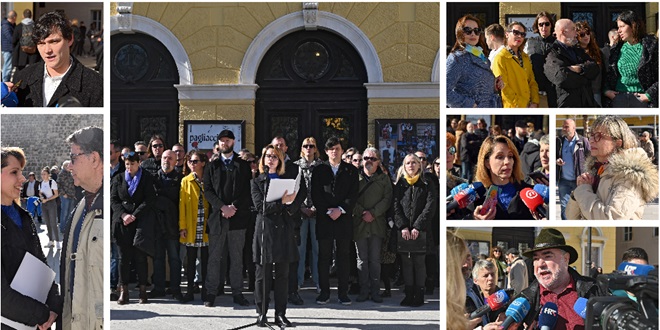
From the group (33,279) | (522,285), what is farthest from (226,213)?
(522,285)

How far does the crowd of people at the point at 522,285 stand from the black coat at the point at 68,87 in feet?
7.06

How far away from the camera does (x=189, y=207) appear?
286 inches

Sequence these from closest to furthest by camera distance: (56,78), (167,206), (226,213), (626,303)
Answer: (626,303)
(56,78)
(226,213)
(167,206)

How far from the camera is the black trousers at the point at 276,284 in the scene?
6.82 m

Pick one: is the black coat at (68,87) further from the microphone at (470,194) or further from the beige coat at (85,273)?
the microphone at (470,194)

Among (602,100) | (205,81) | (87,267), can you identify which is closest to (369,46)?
(205,81)

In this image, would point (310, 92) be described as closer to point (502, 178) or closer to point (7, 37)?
point (502, 178)

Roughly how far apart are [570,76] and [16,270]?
10.6ft

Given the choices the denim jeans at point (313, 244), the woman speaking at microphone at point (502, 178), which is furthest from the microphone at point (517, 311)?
the denim jeans at point (313, 244)

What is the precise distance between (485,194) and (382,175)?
94 cm

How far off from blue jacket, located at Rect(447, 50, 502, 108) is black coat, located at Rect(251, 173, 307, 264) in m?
1.20

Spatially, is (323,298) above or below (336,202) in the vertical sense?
below

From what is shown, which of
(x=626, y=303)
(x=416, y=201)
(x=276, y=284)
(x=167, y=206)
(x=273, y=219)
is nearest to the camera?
(x=626, y=303)

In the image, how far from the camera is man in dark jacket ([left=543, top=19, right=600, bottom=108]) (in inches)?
253
